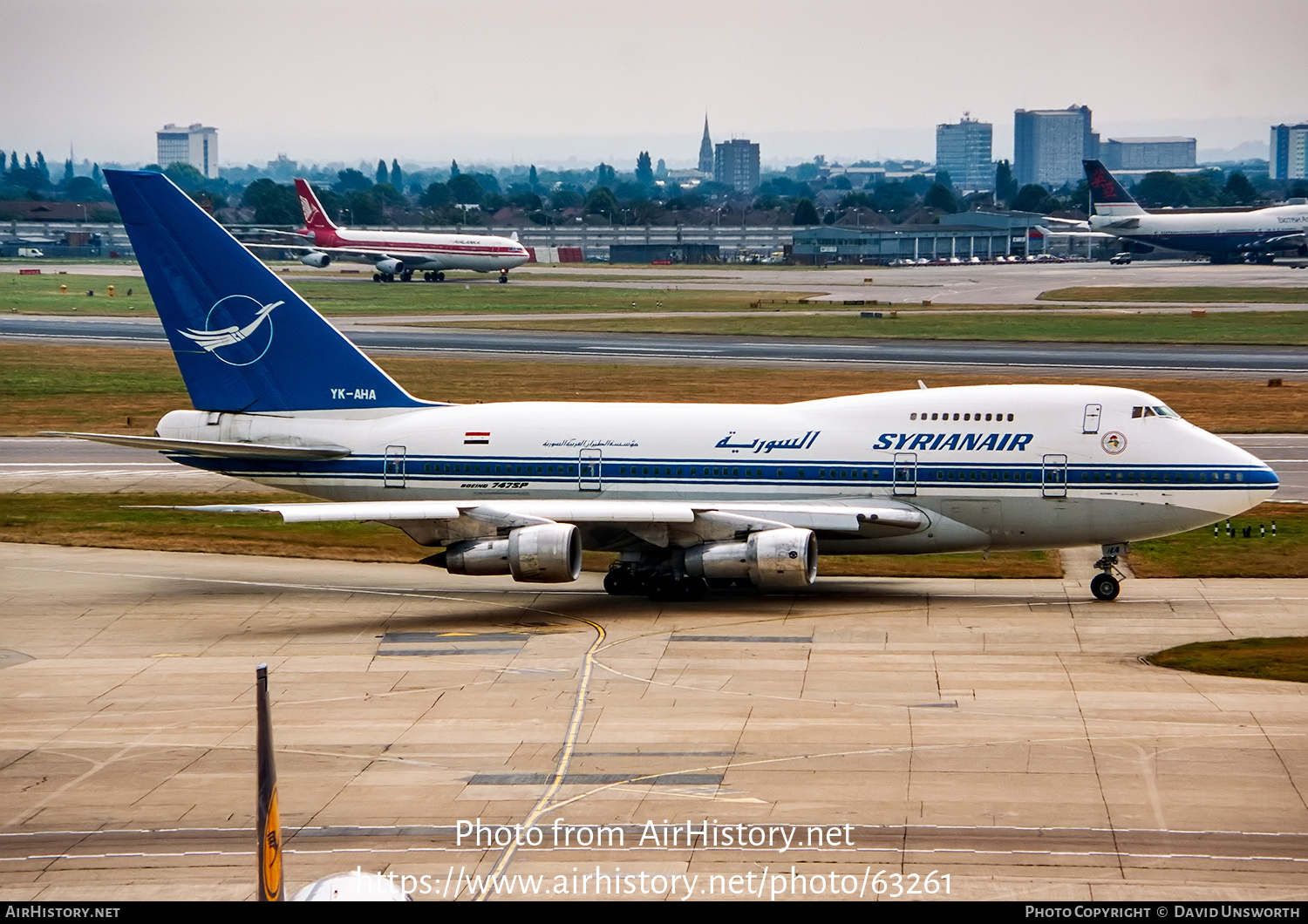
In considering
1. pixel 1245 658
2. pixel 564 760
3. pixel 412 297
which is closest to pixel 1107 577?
pixel 1245 658

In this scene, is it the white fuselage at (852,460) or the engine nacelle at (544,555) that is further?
the white fuselage at (852,460)

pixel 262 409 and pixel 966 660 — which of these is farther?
pixel 262 409

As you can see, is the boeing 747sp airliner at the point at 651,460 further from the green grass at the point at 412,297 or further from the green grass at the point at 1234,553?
the green grass at the point at 412,297

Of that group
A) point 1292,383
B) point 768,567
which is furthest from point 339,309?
point 768,567

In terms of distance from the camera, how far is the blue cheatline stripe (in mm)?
A: 38500

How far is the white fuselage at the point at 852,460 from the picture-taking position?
38844 millimetres

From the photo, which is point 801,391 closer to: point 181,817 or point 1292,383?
point 1292,383

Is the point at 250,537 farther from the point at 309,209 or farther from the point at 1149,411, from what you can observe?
the point at 309,209

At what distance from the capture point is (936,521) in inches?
1567

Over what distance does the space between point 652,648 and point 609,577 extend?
6977mm

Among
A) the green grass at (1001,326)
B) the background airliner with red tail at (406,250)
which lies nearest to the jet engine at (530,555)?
the green grass at (1001,326)

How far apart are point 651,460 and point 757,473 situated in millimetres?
2910

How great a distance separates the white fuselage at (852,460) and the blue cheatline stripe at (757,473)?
39 mm

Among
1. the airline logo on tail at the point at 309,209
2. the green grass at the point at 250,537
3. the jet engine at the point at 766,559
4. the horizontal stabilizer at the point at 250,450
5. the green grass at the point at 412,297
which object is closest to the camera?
the jet engine at the point at 766,559
